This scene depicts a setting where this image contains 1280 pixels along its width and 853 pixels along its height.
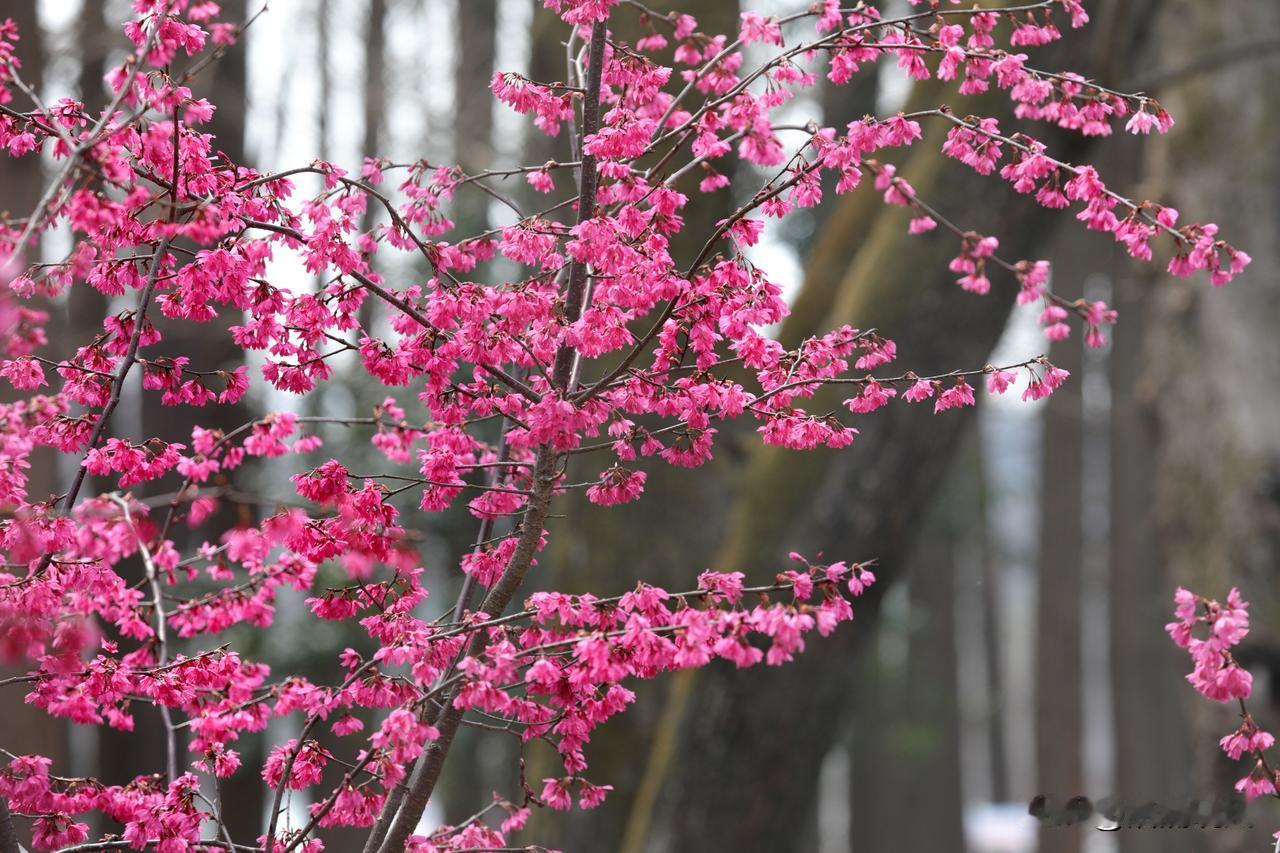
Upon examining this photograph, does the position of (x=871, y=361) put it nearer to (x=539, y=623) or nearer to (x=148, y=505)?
(x=539, y=623)

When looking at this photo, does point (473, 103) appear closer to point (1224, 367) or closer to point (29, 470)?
point (29, 470)

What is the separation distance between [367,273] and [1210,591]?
4.78 metres

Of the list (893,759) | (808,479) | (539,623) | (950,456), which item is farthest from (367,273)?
(893,759)

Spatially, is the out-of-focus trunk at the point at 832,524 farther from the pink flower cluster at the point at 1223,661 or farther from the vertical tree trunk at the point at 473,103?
the vertical tree trunk at the point at 473,103

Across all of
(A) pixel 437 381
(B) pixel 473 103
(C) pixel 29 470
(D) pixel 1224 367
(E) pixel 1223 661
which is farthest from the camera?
(B) pixel 473 103

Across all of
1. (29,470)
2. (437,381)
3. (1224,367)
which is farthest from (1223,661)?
(29,470)

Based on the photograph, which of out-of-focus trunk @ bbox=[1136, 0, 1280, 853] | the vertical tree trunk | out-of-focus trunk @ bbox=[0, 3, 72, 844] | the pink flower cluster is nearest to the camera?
the pink flower cluster

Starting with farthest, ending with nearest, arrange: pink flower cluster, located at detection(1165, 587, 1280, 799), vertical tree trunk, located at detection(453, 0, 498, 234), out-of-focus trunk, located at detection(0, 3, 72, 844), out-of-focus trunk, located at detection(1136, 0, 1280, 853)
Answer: vertical tree trunk, located at detection(453, 0, 498, 234), out-of-focus trunk, located at detection(1136, 0, 1280, 853), out-of-focus trunk, located at detection(0, 3, 72, 844), pink flower cluster, located at detection(1165, 587, 1280, 799)

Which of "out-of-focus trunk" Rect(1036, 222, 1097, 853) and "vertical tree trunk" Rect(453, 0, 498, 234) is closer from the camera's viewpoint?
"vertical tree trunk" Rect(453, 0, 498, 234)

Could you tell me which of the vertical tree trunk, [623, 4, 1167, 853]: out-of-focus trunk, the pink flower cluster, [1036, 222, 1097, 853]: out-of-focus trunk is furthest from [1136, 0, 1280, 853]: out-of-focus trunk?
[1036, 222, 1097, 853]: out-of-focus trunk

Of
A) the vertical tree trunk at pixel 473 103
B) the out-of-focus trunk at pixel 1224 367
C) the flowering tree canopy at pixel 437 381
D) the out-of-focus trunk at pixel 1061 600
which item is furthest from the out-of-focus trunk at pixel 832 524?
the out-of-focus trunk at pixel 1061 600

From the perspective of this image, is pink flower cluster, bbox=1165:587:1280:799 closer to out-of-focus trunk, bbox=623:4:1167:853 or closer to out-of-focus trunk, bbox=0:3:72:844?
out-of-focus trunk, bbox=623:4:1167:853

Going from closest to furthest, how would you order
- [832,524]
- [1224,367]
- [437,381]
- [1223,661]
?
[1223,661] → [437,381] → [832,524] → [1224,367]

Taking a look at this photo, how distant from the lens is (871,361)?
2.62 m
